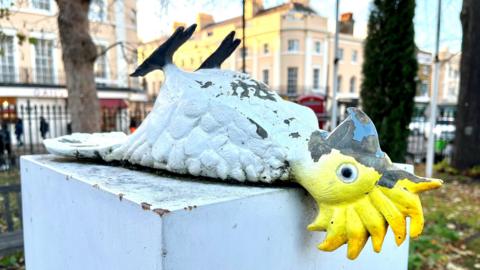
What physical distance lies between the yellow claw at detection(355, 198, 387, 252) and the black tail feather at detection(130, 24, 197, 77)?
3.25 feet

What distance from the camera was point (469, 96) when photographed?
6.54 meters

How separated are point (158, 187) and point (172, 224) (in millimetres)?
300

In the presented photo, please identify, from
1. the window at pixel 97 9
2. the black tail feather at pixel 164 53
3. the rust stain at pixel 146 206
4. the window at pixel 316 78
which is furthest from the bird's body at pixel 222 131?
the window at pixel 316 78

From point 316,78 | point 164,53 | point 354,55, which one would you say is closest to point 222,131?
point 164,53

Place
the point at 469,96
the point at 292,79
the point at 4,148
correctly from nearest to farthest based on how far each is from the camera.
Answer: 1. the point at 469,96
2. the point at 4,148
3. the point at 292,79

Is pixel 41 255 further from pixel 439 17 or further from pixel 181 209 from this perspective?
pixel 439 17

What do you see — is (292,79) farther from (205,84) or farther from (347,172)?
(347,172)

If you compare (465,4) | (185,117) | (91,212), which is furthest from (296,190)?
(465,4)

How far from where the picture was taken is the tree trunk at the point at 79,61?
4.69 meters

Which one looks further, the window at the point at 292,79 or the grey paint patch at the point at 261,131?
the window at the point at 292,79

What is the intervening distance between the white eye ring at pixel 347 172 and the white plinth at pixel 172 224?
0.19 meters

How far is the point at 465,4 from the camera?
6754mm

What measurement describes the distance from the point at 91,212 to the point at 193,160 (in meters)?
0.39

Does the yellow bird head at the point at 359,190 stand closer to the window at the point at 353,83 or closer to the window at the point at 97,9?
the window at the point at 97,9
